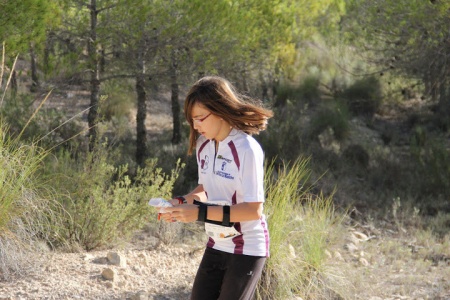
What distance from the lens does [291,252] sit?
5.52 meters

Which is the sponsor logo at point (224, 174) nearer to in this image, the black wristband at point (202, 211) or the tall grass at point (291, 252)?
the black wristband at point (202, 211)

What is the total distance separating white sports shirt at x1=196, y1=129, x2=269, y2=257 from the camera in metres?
3.18

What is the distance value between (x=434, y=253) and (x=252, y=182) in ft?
18.3

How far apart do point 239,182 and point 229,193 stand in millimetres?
91

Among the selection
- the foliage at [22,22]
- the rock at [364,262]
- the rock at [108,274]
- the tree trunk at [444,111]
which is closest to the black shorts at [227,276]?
the rock at [108,274]

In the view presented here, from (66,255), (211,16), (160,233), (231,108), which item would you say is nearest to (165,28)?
(211,16)

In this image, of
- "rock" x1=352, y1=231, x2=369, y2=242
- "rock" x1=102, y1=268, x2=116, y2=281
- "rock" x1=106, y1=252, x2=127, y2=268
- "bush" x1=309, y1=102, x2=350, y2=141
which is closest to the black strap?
"rock" x1=102, y1=268, x2=116, y2=281

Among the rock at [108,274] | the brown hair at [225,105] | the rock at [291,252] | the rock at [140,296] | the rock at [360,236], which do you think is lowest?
the rock at [360,236]

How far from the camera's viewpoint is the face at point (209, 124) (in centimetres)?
329

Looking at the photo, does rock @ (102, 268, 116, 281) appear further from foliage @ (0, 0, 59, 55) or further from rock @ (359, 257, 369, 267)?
rock @ (359, 257, 369, 267)

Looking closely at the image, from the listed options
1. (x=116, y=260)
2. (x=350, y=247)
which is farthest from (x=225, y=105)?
(x=350, y=247)

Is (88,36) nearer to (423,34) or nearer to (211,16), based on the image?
(211,16)

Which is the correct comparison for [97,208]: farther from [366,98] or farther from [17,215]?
[366,98]

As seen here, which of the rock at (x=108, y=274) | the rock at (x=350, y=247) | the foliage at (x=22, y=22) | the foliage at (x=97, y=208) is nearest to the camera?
the rock at (x=108, y=274)
